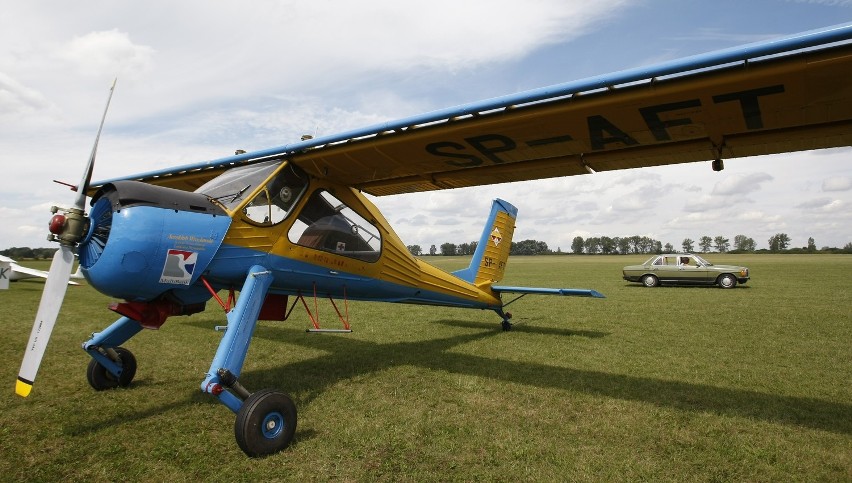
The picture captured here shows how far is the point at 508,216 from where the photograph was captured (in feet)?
34.7

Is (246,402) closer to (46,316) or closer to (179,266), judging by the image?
(179,266)

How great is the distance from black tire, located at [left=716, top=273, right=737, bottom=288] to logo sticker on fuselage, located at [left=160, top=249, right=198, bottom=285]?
2266cm

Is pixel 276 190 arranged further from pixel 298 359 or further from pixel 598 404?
pixel 598 404

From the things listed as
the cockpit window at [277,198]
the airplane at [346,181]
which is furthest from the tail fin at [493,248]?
the cockpit window at [277,198]

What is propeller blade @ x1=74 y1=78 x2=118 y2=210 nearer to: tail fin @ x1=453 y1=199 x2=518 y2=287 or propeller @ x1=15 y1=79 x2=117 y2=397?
propeller @ x1=15 y1=79 x2=117 y2=397

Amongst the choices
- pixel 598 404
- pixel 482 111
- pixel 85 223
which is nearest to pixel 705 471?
pixel 598 404

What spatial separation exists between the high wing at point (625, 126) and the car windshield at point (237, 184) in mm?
269

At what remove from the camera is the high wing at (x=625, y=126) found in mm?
3566

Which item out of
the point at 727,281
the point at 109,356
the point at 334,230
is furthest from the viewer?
the point at 727,281

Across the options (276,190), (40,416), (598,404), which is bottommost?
(40,416)

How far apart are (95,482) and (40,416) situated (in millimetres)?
1951

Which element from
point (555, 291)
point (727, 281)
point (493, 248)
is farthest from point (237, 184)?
point (727, 281)

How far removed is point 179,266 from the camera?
4.36m

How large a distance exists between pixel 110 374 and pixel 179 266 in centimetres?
236
